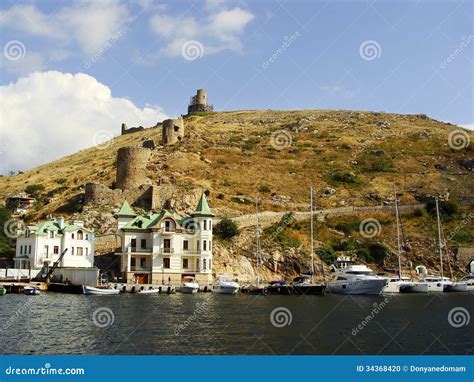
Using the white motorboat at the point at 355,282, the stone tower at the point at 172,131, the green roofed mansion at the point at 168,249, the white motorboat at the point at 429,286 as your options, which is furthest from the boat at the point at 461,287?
the stone tower at the point at 172,131

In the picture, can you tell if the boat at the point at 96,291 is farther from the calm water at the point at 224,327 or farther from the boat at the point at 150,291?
the calm water at the point at 224,327

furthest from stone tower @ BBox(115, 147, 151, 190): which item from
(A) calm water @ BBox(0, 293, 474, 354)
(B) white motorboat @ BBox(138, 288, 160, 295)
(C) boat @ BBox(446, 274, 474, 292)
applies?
(C) boat @ BBox(446, 274, 474, 292)

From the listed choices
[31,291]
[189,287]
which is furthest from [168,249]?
[31,291]

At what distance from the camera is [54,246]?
68.8 metres

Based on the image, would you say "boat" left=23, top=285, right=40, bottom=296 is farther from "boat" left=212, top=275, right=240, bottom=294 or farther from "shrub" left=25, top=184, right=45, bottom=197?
"shrub" left=25, top=184, right=45, bottom=197

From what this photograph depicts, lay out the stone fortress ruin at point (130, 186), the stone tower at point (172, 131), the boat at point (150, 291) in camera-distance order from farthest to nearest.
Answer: the stone tower at point (172, 131) < the stone fortress ruin at point (130, 186) < the boat at point (150, 291)

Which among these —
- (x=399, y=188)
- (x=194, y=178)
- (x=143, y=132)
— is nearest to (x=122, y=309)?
(x=194, y=178)

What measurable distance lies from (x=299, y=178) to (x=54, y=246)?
149ft

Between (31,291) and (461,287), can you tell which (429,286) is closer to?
(461,287)

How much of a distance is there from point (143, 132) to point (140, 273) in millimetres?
97098

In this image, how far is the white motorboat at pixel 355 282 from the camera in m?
59.7

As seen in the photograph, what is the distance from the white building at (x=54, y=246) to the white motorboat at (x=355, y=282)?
29.7 meters

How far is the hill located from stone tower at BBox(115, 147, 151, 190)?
9.05 feet

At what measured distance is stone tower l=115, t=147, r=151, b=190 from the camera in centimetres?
8538
